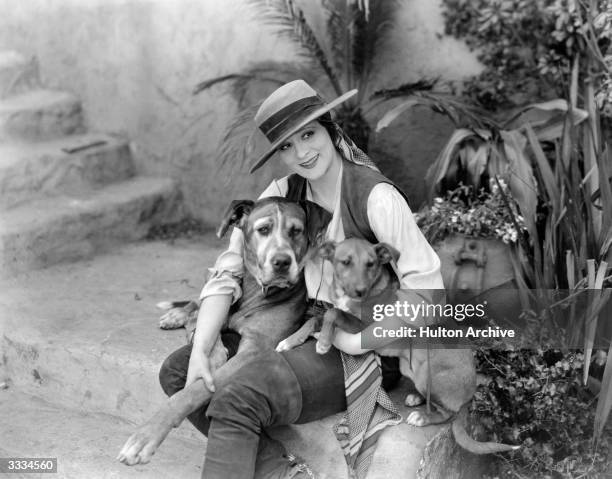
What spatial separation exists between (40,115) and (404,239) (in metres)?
4.17

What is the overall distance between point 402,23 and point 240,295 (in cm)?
255

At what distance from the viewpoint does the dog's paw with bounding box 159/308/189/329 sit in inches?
166

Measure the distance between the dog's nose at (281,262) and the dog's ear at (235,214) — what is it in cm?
28

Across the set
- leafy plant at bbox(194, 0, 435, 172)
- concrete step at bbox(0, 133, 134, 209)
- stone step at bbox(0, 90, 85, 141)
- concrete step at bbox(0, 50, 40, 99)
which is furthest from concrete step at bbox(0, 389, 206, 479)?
concrete step at bbox(0, 50, 40, 99)

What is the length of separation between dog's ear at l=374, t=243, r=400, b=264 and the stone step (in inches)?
158

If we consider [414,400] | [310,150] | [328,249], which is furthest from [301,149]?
[414,400]

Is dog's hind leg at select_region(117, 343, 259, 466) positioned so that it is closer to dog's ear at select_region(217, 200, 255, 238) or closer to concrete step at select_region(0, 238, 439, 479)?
concrete step at select_region(0, 238, 439, 479)

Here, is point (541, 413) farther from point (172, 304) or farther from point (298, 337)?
point (172, 304)

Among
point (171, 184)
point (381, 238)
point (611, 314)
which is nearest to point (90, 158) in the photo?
point (171, 184)

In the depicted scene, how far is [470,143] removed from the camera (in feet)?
15.0

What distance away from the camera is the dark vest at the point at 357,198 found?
3.12 metres

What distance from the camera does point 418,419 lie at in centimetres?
313

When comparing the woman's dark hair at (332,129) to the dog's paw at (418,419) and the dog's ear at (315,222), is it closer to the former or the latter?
the dog's ear at (315,222)

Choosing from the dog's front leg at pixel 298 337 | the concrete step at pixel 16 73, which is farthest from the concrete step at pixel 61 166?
the dog's front leg at pixel 298 337
